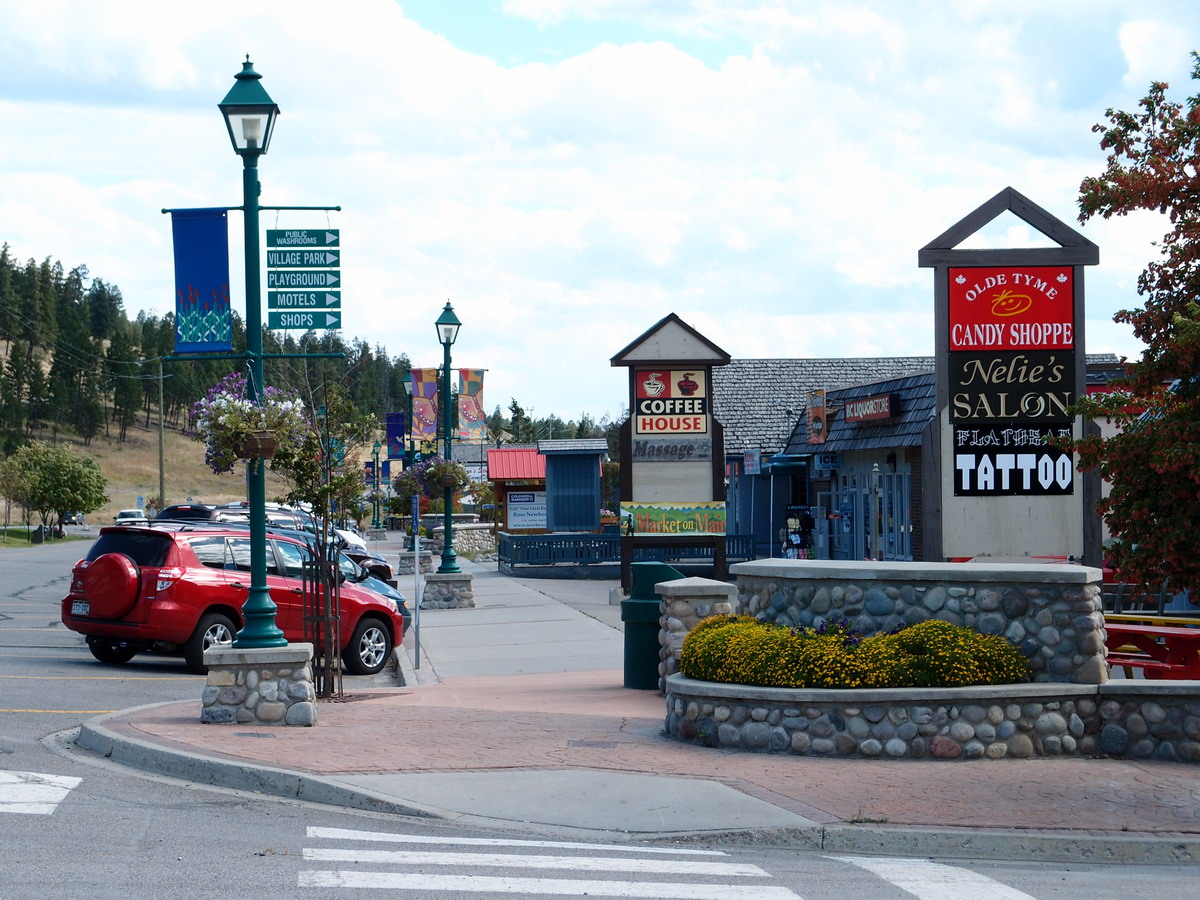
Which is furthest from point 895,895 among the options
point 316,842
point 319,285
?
point 319,285

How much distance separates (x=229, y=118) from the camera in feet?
37.1

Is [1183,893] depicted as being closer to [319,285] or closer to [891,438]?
[319,285]

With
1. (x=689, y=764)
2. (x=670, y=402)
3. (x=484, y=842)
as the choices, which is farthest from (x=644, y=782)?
(x=670, y=402)

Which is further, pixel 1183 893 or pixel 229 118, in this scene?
pixel 229 118

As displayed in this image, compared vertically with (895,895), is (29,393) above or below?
above

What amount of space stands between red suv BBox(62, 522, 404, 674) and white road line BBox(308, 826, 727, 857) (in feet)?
24.9

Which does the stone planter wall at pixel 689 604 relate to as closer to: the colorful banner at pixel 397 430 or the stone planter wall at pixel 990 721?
the stone planter wall at pixel 990 721

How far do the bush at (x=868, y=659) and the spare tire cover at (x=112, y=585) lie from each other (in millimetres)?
7818

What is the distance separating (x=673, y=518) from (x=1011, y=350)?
14.0m

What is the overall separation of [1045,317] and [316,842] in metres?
8.29

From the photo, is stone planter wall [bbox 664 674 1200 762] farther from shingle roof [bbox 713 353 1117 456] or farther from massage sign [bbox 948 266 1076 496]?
shingle roof [bbox 713 353 1117 456]

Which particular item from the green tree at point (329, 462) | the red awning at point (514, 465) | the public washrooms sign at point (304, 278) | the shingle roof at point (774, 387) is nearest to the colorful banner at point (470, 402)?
the shingle roof at point (774, 387)

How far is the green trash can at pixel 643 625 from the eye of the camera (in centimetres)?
1344

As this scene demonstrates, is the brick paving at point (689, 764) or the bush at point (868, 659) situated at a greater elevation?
the bush at point (868, 659)
